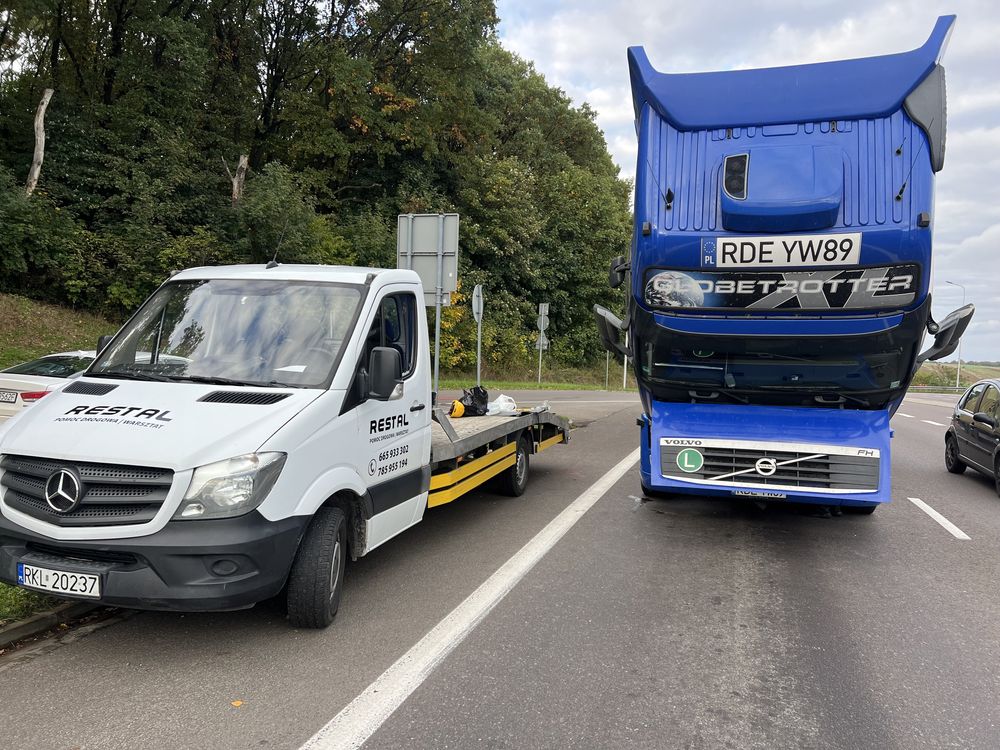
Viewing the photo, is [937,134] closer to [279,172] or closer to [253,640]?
[253,640]

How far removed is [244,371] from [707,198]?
12.2 feet

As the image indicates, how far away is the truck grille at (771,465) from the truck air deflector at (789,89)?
2.66 m

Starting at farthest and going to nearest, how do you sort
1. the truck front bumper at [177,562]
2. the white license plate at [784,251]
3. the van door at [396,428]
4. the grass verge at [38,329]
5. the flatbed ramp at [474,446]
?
the grass verge at [38,329], the flatbed ramp at [474,446], the white license plate at [784,251], the van door at [396,428], the truck front bumper at [177,562]

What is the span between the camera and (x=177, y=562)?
11.9ft

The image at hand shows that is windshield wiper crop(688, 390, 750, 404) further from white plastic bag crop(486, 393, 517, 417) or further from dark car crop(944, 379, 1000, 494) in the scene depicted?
dark car crop(944, 379, 1000, 494)

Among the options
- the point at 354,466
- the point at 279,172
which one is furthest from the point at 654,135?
the point at 279,172

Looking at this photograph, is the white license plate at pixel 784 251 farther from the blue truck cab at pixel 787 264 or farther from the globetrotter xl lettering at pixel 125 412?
the globetrotter xl lettering at pixel 125 412

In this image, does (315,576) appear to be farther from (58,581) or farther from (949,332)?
(949,332)

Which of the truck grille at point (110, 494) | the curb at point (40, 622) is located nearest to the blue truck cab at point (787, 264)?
the truck grille at point (110, 494)

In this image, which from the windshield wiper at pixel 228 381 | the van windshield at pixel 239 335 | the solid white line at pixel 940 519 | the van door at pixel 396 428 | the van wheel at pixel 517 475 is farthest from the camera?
the van wheel at pixel 517 475

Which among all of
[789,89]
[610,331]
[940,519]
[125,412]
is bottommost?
[940,519]

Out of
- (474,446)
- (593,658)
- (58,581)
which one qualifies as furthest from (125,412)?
(474,446)

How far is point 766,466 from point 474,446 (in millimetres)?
2535

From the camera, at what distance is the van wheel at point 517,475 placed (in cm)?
831
